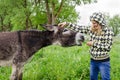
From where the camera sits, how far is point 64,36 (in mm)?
9391

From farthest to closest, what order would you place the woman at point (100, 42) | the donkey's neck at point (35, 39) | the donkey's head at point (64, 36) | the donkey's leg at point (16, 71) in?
the donkey's neck at point (35, 39) → the donkey's leg at point (16, 71) → the donkey's head at point (64, 36) → the woman at point (100, 42)

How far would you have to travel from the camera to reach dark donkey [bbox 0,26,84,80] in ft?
30.4

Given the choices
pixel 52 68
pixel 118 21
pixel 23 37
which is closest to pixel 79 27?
pixel 23 37

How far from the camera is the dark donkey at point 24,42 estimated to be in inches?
365

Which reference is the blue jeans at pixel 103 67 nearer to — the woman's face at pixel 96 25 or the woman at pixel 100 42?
the woman at pixel 100 42

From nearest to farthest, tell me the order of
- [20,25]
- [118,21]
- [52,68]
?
[52,68] → [20,25] → [118,21]

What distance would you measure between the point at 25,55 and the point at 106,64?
239 centimetres

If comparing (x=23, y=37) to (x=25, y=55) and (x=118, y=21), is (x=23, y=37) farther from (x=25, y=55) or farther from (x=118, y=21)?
(x=118, y=21)

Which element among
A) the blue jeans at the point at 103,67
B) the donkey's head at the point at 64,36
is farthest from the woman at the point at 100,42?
the donkey's head at the point at 64,36

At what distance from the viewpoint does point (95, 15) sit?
26.8ft

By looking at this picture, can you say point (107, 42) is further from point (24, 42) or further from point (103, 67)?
point (24, 42)

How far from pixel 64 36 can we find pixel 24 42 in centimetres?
118


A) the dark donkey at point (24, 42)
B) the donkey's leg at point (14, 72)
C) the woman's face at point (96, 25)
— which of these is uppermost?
the woman's face at point (96, 25)

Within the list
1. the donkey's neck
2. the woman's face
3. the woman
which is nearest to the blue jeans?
the woman
